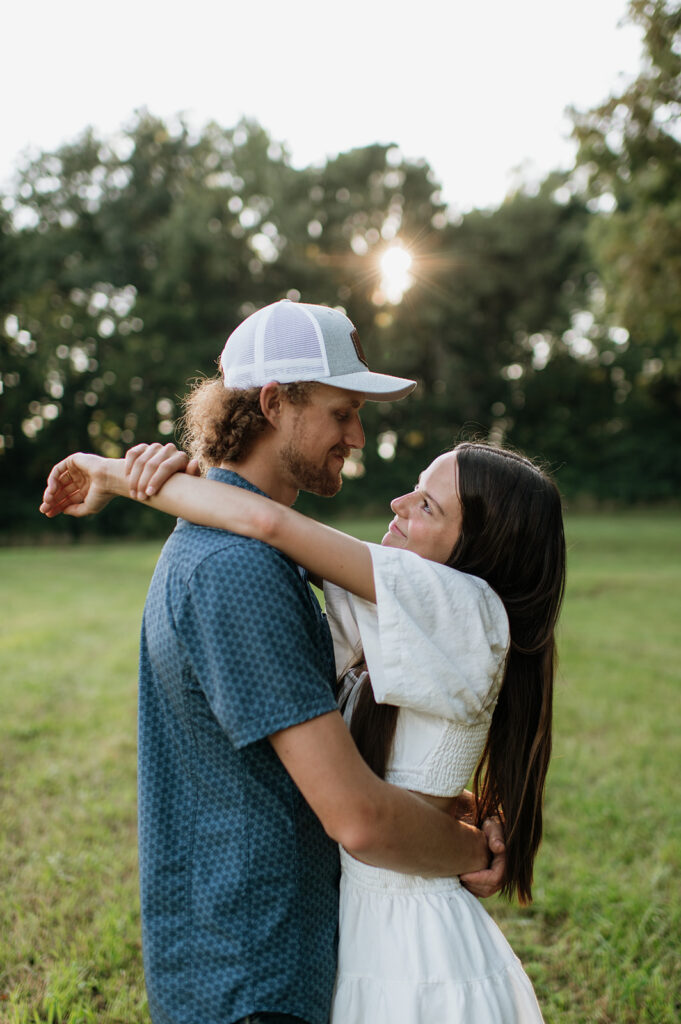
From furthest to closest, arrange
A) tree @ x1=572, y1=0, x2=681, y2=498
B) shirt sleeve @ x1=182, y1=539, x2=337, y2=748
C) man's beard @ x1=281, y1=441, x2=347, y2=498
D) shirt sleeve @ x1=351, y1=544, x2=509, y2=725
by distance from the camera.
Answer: tree @ x1=572, y1=0, x2=681, y2=498 → man's beard @ x1=281, y1=441, x2=347, y2=498 → shirt sleeve @ x1=351, y1=544, x2=509, y2=725 → shirt sleeve @ x1=182, y1=539, x2=337, y2=748

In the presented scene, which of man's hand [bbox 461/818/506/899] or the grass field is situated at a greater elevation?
man's hand [bbox 461/818/506/899]

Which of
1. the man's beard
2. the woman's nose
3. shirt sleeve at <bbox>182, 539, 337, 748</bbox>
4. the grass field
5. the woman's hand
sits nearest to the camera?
shirt sleeve at <bbox>182, 539, 337, 748</bbox>

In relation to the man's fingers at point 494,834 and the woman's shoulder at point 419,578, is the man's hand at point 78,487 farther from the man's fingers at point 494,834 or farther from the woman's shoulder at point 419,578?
the man's fingers at point 494,834

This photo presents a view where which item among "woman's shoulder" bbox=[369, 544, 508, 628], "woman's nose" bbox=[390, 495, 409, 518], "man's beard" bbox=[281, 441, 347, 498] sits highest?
"man's beard" bbox=[281, 441, 347, 498]

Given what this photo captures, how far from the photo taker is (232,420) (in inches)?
73.1

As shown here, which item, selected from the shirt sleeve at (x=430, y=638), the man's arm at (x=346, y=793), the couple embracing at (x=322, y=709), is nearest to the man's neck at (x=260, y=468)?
the couple embracing at (x=322, y=709)

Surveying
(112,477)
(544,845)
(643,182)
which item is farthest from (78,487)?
(643,182)

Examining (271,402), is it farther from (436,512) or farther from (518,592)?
(518,592)

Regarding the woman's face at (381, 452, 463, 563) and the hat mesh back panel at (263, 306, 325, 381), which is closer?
the hat mesh back panel at (263, 306, 325, 381)

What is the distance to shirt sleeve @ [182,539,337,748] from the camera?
141cm

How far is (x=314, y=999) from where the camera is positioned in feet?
5.13

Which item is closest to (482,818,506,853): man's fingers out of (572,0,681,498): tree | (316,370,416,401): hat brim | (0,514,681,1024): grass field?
(316,370,416,401): hat brim

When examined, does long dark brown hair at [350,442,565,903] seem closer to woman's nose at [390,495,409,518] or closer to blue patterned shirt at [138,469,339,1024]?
woman's nose at [390,495,409,518]

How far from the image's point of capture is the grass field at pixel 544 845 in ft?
10.9
